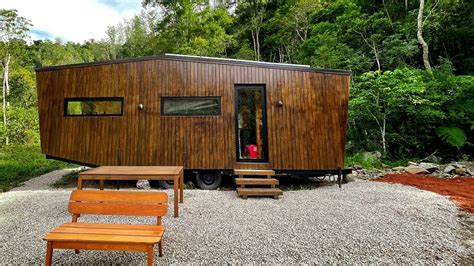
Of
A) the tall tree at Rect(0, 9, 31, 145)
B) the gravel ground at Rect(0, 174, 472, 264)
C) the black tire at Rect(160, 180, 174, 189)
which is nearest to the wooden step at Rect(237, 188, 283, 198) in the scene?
the gravel ground at Rect(0, 174, 472, 264)

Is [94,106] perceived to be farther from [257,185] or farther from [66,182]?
[257,185]

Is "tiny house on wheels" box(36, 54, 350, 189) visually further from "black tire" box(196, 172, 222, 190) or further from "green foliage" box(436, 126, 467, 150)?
"green foliage" box(436, 126, 467, 150)

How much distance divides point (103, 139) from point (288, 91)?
4936mm

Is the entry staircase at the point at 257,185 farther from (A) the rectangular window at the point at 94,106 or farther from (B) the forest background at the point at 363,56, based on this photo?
(B) the forest background at the point at 363,56

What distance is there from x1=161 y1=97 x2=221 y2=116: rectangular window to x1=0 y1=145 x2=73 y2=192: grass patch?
15.2 feet

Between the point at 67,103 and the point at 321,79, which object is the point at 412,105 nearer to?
the point at 321,79

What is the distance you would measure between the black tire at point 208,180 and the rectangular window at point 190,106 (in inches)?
62.5

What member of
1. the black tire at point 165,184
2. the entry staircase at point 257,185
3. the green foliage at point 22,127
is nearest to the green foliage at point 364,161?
the entry staircase at point 257,185

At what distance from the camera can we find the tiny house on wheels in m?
6.50

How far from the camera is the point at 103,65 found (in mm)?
6629

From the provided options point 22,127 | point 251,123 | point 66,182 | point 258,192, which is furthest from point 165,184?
point 22,127

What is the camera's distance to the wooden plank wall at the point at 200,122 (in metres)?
6.50

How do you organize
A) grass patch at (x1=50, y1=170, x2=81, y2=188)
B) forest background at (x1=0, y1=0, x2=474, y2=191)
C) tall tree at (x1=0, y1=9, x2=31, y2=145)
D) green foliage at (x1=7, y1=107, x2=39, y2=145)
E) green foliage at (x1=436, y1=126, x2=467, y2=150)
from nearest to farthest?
grass patch at (x1=50, y1=170, x2=81, y2=188) < green foliage at (x1=436, y1=126, x2=467, y2=150) < forest background at (x1=0, y1=0, x2=474, y2=191) < tall tree at (x1=0, y1=9, x2=31, y2=145) < green foliage at (x1=7, y1=107, x2=39, y2=145)

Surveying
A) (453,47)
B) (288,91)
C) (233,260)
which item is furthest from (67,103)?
(453,47)
